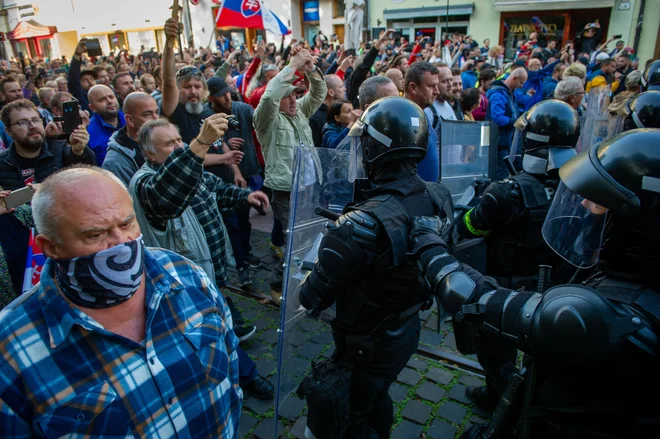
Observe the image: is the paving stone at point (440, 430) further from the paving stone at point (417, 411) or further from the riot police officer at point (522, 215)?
the riot police officer at point (522, 215)

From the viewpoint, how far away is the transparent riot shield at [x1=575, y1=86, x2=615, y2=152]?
527 cm

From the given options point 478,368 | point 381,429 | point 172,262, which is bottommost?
point 478,368

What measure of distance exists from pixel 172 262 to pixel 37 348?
53cm

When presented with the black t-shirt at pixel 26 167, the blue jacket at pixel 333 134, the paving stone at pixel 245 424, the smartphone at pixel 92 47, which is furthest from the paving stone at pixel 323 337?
the smartphone at pixel 92 47

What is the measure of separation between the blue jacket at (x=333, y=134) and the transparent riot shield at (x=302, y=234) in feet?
5.50

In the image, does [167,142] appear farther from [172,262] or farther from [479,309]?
[479,309]

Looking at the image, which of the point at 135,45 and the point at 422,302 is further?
the point at 135,45

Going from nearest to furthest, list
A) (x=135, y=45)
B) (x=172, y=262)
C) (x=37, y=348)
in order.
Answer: (x=37, y=348) → (x=172, y=262) → (x=135, y=45)

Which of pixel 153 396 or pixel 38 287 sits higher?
pixel 38 287

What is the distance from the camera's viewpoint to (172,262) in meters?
1.74

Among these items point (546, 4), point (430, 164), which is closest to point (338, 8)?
point (546, 4)

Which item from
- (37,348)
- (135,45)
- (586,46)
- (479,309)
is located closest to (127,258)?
(37,348)

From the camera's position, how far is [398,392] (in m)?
3.28

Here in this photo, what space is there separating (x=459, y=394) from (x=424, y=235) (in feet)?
6.36
